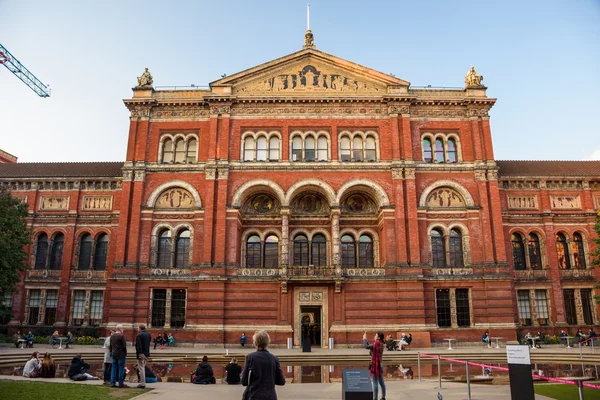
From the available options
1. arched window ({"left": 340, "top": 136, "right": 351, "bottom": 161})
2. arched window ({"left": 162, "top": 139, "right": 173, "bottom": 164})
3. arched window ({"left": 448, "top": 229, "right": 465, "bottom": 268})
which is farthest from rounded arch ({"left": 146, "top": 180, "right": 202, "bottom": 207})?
arched window ({"left": 448, "top": 229, "right": 465, "bottom": 268})

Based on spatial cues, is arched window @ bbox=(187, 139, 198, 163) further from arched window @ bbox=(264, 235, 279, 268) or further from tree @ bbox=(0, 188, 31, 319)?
tree @ bbox=(0, 188, 31, 319)

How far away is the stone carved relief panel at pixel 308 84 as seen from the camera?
38.8 meters

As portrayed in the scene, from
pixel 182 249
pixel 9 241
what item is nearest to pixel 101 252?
pixel 182 249

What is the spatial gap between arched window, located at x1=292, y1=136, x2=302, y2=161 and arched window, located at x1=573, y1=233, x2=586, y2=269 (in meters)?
24.6

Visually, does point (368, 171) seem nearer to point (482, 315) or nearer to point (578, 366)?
point (482, 315)

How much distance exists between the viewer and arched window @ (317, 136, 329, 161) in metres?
38.3

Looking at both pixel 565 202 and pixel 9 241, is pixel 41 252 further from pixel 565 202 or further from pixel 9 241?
pixel 565 202

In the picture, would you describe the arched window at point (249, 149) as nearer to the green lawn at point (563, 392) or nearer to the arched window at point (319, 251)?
the arched window at point (319, 251)

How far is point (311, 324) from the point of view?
35.5 m

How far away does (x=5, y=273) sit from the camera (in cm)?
3234

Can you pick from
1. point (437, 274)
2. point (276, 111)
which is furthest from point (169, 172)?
point (437, 274)

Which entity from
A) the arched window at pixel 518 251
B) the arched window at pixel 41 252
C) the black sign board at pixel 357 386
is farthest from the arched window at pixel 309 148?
the black sign board at pixel 357 386

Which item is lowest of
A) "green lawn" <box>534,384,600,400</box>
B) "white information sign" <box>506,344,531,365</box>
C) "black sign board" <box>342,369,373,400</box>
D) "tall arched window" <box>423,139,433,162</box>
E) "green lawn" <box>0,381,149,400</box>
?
"green lawn" <box>534,384,600,400</box>

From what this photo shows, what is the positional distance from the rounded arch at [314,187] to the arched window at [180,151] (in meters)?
9.40
